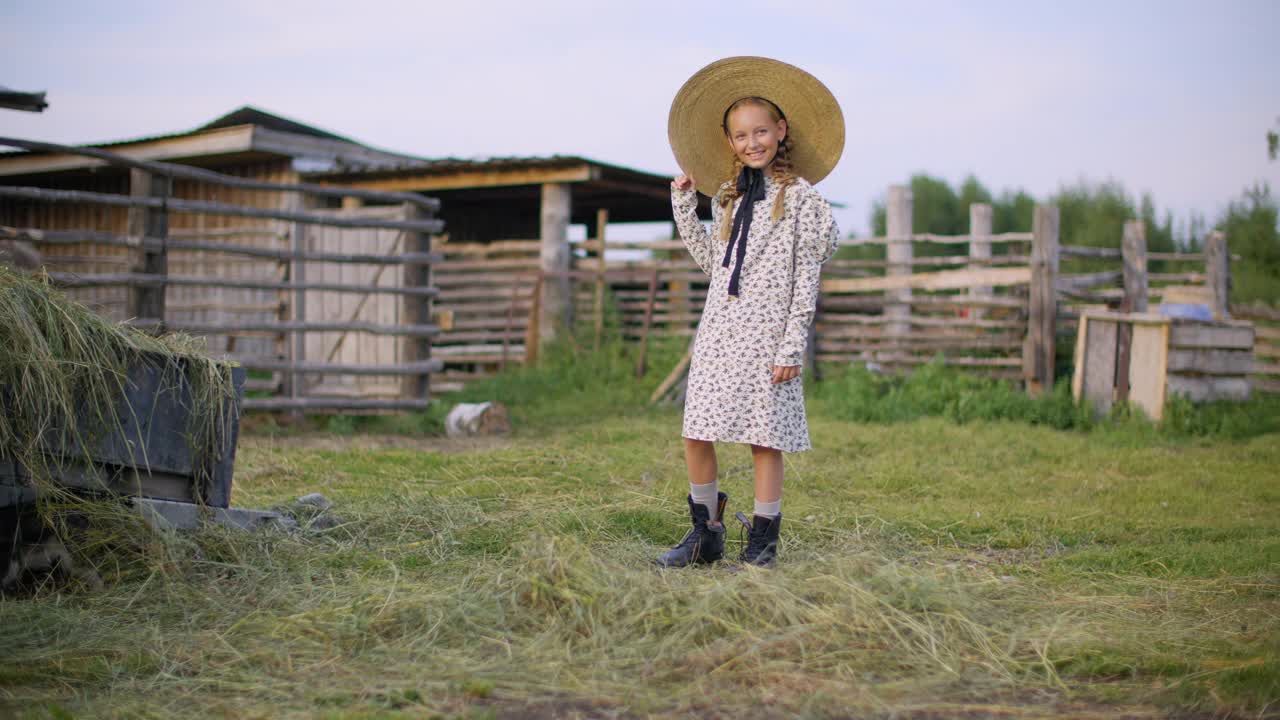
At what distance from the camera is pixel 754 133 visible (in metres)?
3.80

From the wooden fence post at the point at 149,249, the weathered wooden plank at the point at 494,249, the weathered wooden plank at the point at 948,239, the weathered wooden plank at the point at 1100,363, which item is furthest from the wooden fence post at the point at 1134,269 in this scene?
the wooden fence post at the point at 149,249

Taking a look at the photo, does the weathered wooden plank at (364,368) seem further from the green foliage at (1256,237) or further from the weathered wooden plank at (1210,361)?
the green foliage at (1256,237)

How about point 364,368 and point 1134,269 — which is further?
point 1134,269

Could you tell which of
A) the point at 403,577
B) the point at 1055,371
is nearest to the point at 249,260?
the point at 1055,371

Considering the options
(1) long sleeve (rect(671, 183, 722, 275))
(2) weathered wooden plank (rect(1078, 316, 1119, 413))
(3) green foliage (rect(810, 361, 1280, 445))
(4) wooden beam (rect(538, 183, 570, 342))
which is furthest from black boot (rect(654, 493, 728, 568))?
(4) wooden beam (rect(538, 183, 570, 342))

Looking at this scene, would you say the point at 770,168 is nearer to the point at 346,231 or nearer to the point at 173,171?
the point at 173,171

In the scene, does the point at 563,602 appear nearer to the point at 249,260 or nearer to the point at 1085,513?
the point at 1085,513

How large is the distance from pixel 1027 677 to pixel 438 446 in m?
5.34

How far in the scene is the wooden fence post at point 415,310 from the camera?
867cm

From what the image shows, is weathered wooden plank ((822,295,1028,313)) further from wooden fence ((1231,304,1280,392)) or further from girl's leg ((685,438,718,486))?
girl's leg ((685,438,718,486))

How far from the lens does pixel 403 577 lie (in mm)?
3379

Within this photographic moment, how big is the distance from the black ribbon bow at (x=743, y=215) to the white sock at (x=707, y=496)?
2.22 feet

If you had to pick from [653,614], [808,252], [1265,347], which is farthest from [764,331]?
[1265,347]

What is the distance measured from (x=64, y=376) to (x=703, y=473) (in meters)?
2.04
